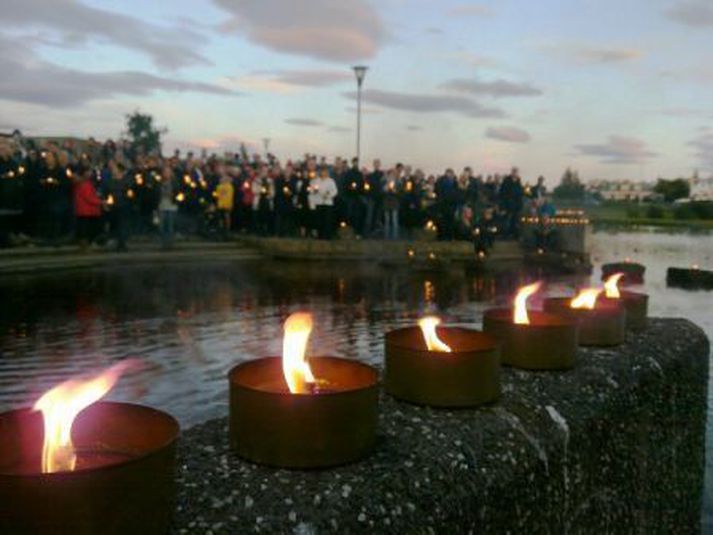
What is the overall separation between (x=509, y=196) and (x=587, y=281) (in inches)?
296

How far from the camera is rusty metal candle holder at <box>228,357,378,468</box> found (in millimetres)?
2096

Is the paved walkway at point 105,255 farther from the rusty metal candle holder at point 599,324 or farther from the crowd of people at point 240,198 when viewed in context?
the rusty metal candle holder at point 599,324

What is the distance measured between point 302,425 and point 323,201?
2046 centimetres

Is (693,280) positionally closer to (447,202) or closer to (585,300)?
(447,202)

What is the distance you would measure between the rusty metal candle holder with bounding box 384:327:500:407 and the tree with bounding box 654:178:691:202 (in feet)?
489

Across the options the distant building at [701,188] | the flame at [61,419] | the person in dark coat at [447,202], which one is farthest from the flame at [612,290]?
the distant building at [701,188]

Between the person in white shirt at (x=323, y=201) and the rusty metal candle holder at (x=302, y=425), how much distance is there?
19.8 meters

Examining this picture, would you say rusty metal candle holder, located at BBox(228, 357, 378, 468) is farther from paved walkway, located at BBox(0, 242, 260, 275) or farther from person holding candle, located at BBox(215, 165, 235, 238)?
person holding candle, located at BBox(215, 165, 235, 238)

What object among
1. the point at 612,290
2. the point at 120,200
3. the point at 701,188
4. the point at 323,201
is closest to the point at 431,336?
the point at 612,290

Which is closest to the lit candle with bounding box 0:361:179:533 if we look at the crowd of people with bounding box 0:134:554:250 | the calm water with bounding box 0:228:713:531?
the calm water with bounding box 0:228:713:531

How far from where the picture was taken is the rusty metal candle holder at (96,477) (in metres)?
1.51

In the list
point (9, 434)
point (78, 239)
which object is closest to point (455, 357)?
point (9, 434)

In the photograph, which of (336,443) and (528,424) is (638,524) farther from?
(336,443)

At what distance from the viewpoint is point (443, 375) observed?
8.64 feet
